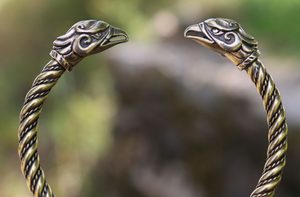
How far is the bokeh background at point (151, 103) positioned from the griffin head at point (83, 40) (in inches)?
50.5

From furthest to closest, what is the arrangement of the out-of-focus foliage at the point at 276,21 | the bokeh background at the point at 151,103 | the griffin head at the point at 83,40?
the out-of-focus foliage at the point at 276,21, the bokeh background at the point at 151,103, the griffin head at the point at 83,40

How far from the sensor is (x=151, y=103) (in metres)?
2.68

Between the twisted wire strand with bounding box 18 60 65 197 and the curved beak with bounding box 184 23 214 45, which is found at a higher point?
the curved beak with bounding box 184 23 214 45

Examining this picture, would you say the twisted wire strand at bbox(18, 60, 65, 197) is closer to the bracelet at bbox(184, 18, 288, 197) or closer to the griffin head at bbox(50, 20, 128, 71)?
the griffin head at bbox(50, 20, 128, 71)

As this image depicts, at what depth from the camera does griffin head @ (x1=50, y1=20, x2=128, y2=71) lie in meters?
0.77

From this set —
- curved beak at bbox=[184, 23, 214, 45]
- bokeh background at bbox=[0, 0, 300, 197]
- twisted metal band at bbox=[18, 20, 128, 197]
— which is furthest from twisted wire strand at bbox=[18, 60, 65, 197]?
bokeh background at bbox=[0, 0, 300, 197]

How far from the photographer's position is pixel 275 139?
78cm

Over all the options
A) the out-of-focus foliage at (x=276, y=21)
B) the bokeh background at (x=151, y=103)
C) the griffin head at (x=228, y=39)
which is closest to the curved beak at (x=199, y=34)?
the griffin head at (x=228, y=39)

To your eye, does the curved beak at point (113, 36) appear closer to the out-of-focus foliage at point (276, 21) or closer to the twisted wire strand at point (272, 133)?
the twisted wire strand at point (272, 133)

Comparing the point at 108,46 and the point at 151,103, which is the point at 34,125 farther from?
the point at 151,103

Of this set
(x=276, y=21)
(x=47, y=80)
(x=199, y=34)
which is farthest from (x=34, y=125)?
(x=276, y=21)

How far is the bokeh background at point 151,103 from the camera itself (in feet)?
7.20

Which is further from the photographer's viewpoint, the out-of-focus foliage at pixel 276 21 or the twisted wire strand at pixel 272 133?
the out-of-focus foliage at pixel 276 21

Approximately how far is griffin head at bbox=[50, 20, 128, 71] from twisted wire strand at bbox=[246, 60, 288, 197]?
182mm
